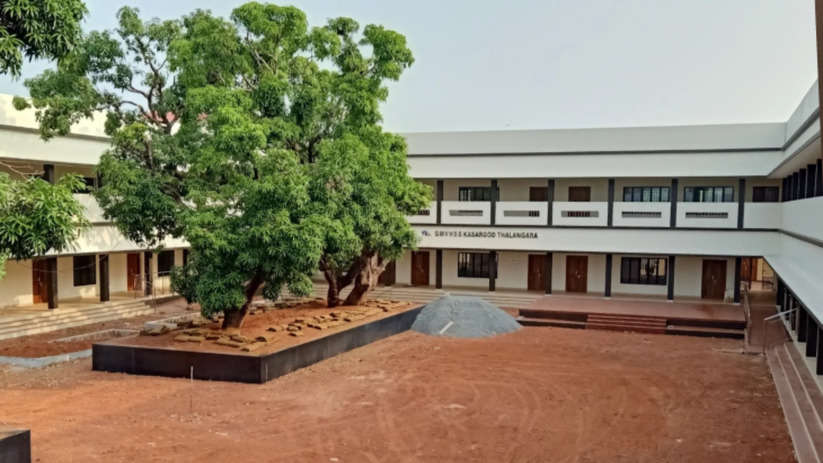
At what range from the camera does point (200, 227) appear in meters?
13.0

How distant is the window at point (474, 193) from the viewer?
87.0 ft

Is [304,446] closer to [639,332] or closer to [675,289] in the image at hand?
[639,332]

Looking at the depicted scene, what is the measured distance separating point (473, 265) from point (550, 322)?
7.30 meters

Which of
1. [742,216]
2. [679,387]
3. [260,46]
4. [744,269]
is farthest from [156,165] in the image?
[744,269]

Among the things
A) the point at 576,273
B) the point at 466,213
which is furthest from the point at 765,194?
the point at 466,213

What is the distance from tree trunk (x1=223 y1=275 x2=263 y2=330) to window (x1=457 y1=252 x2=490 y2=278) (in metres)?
13.9

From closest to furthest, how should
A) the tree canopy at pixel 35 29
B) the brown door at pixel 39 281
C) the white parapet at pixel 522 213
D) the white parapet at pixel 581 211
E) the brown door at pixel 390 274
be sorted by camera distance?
the tree canopy at pixel 35 29 < the brown door at pixel 39 281 < the white parapet at pixel 581 211 < the white parapet at pixel 522 213 < the brown door at pixel 390 274

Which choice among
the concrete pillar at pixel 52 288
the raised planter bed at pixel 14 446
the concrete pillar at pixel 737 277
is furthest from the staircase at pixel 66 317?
the concrete pillar at pixel 737 277

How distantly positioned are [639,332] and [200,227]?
537 inches

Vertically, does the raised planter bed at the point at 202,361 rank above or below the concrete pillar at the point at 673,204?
below

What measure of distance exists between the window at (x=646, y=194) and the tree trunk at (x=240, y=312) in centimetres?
1646

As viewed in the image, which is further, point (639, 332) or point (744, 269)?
point (744, 269)

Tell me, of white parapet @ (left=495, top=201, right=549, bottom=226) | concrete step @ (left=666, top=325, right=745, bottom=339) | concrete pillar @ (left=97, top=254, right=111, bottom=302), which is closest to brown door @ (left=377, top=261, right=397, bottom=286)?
white parapet @ (left=495, top=201, right=549, bottom=226)

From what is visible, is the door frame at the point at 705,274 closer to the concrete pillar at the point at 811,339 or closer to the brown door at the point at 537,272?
the brown door at the point at 537,272
